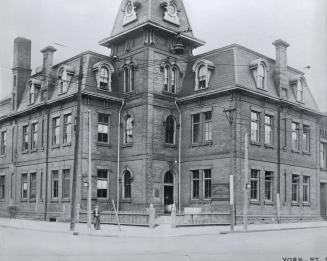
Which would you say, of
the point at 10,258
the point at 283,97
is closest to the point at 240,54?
the point at 283,97

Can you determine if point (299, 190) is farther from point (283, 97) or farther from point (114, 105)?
point (114, 105)

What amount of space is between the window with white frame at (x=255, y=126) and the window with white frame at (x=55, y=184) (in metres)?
14.6

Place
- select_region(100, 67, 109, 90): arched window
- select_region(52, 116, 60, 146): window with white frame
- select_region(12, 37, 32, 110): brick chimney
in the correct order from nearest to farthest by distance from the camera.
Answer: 1. select_region(100, 67, 109, 90): arched window
2. select_region(52, 116, 60, 146): window with white frame
3. select_region(12, 37, 32, 110): brick chimney

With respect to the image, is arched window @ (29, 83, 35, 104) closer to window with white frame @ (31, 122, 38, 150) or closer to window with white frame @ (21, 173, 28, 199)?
window with white frame @ (31, 122, 38, 150)

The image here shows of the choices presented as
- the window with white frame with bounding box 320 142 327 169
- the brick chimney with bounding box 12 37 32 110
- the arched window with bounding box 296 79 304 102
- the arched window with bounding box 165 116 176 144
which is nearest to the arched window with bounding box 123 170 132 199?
the arched window with bounding box 165 116 176 144

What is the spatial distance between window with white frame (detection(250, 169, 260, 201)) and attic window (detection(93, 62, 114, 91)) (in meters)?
12.0

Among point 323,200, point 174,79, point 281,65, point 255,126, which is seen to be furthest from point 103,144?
point 323,200

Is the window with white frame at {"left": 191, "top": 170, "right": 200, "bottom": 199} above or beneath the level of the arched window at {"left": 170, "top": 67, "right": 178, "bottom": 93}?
beneath

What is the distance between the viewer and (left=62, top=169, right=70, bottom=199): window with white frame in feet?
117

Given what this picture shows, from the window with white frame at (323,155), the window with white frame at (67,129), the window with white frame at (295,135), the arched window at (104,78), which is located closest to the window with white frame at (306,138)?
the window with white frame at (295,135)

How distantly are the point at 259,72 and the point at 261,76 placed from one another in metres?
0.44

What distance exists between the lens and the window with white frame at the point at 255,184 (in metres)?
33.7

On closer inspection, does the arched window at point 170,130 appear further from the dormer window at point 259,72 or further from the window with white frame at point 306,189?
the window with white frame at point 306,189

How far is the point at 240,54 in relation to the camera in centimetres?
3469
